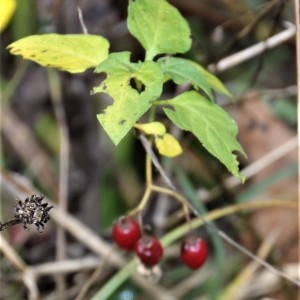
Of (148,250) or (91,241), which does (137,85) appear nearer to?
(148,250)

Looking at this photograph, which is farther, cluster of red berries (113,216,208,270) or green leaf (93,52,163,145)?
cluster of red berries (113,216,208,270)

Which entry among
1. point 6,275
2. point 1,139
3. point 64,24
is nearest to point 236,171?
point 6,275

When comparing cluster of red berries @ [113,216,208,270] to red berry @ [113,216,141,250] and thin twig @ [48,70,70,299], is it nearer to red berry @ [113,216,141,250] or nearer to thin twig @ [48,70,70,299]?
red berry @ [113,216,141,250]

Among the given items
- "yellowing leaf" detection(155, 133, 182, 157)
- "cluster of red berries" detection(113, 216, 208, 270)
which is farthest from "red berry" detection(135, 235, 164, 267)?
"yellowing leaf" detection(155, 133, 182, 157)

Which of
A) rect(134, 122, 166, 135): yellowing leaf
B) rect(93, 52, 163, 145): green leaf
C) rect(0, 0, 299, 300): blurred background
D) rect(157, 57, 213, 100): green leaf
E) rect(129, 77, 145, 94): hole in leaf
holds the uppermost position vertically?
rect(93, 52, 163, 145): green leaf

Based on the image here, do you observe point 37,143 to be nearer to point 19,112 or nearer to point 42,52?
point 19,112
